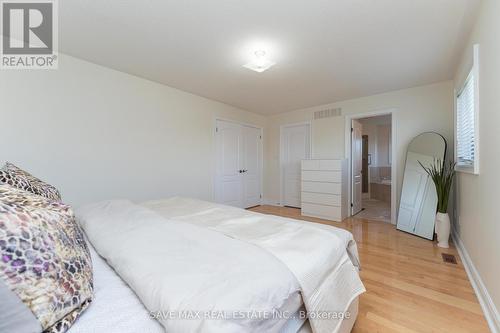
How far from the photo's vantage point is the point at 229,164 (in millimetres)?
4441

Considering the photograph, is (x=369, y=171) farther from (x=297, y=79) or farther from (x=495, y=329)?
(x=495, y=329)

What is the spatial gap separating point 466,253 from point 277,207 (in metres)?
3.27

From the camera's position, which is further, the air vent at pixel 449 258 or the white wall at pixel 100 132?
the air vent at pixel 449 258

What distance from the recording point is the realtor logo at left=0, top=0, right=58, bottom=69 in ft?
5.77

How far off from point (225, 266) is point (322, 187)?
353cm

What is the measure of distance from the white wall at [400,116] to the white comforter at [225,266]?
3124mm

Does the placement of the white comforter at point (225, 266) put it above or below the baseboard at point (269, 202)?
above

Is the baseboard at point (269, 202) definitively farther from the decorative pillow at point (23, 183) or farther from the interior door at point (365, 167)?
the decorative pillow at point (23, 183)

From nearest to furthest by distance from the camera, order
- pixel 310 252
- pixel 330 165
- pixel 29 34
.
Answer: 1. pixel 310 252
2. pixel 29 34
3. pixel 330 165

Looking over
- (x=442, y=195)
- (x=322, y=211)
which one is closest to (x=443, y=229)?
(x=442, y=195)

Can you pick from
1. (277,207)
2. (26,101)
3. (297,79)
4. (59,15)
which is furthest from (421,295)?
(26,101)

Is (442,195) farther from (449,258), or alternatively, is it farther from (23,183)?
(23,183)

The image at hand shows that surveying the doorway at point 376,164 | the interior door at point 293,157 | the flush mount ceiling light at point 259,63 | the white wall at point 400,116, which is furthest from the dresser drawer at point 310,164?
the flush mount ceiling light at point 259,63

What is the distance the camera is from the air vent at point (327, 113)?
4.24 m
